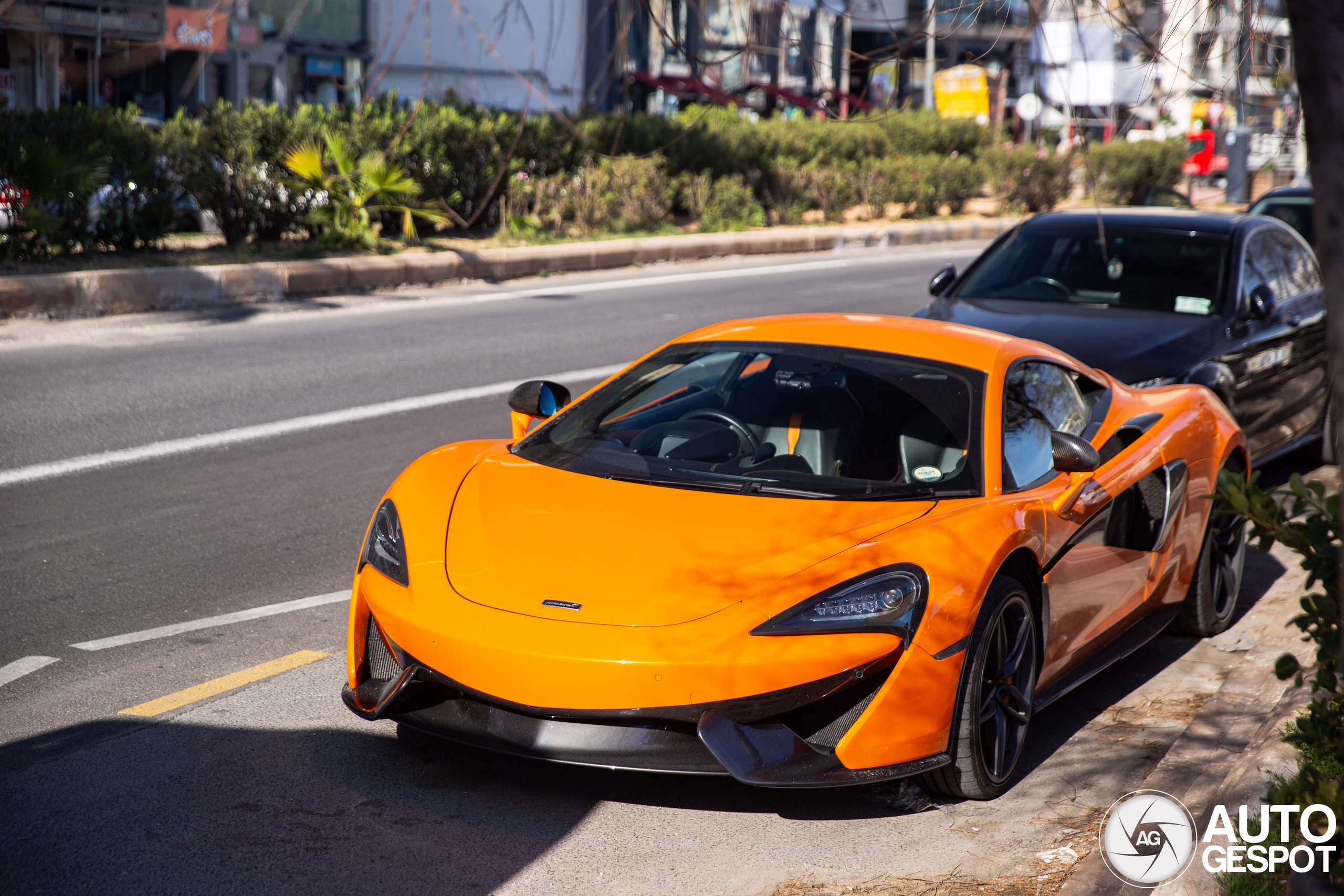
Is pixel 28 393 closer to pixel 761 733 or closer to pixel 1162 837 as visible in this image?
pixel 761 733

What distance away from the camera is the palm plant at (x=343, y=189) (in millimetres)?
15109

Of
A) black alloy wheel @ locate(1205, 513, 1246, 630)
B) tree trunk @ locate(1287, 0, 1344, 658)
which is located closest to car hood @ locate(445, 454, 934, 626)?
tree trunk @ locate(1287, 0, 1344, 658)

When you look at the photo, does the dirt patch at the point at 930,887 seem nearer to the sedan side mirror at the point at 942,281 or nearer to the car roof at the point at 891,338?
the car roof at the point at 891,338

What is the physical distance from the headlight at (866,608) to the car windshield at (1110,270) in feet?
15.2

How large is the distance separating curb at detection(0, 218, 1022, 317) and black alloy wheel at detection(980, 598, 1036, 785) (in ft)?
32.8

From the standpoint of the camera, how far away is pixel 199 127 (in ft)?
47.4

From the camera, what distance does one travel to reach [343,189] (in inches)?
603

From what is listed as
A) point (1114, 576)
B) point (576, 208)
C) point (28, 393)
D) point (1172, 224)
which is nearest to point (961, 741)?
point (1114, 576)

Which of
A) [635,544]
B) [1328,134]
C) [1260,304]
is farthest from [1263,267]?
[1328,134]

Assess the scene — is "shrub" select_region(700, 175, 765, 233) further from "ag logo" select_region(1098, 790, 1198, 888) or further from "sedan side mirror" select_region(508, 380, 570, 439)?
"ag logo" select_region(1098, 790, 1198, 888)

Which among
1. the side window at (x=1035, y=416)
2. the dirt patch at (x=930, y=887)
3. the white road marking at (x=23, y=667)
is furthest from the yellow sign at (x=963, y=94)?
the dirt patch at (x=930, y=887)

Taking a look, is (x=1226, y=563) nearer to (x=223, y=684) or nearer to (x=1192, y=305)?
(x=1192, y=305)

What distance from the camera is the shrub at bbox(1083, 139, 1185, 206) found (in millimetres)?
27891

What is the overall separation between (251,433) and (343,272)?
6385 millimetres
